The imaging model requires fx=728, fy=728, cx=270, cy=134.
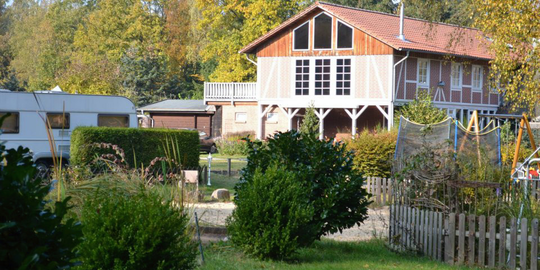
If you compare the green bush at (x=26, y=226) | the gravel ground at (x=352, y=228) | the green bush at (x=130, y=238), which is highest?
the green bush at (x=26, y=226)

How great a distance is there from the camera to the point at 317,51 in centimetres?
3888

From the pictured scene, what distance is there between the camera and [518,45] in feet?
57.4

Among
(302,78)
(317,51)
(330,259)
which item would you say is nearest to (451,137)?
(330,259)

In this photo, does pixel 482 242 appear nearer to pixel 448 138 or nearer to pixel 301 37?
pixel 448 138

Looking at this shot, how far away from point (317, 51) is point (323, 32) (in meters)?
1.05

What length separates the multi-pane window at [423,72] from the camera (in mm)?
38344

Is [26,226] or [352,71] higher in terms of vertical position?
[352,71]

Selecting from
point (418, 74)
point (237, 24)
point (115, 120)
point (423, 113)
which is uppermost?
point (237, 24)

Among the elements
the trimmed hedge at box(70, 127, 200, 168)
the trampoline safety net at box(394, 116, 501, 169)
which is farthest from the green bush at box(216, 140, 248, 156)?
the trampoline safety net at box(394, 116, 501, 169)

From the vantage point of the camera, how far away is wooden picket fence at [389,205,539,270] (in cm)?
901

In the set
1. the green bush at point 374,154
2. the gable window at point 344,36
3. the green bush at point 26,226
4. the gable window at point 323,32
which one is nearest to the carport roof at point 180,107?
the gable window at point 323,32

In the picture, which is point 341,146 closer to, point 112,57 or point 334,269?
point 334,269

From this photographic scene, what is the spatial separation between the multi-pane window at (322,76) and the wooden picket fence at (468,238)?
2809 centimetres

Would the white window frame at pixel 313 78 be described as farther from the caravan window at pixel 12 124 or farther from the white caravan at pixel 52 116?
the caravan window at pixel 12 124
